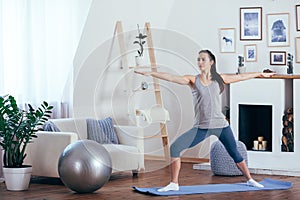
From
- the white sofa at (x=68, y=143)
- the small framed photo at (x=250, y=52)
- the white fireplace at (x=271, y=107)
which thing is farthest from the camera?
the small framed photo at (x=250, y=52)

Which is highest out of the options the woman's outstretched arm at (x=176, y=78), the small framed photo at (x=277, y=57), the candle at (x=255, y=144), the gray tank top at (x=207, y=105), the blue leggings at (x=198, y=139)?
the small framed photo at (x=277, y=57)

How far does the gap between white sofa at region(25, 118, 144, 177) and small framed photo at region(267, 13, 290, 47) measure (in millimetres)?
2072

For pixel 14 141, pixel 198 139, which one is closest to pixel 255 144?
pixel 198 139

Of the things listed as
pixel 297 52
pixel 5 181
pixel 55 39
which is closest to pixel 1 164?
pixel 5 181

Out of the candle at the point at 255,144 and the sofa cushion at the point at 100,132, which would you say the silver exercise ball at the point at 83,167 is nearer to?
→ the sofa cushion at the point at 100,132

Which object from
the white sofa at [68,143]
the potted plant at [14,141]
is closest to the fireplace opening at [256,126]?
the white sofa at [68,143]

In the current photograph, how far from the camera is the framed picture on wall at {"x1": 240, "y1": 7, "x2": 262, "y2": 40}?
30.0ft

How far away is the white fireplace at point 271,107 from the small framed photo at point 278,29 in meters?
0.48

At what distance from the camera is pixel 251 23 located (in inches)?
363

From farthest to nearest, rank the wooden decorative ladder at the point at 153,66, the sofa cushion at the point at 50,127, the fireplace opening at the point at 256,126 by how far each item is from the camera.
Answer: the wooden decorative ladder at the point at 153,66, the fireplace opening at the point at 256,126, the sofa cushion at the point at 50,127

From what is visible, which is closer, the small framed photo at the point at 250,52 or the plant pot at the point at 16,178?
the plant pot at the point at 16,178

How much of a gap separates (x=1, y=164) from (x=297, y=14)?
384cm

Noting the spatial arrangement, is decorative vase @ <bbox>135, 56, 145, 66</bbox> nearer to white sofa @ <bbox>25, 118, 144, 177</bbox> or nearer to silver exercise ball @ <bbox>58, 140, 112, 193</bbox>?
white sofa @ <bbox>25, 118, 144, 177</bbox>

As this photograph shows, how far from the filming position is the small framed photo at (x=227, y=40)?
9352 mm
